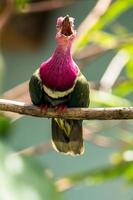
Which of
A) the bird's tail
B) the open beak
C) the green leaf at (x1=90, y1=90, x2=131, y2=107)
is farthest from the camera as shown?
the green leaf at (x1=90, y1=90, x2=131, y2=107)

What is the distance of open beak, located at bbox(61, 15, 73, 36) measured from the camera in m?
0.81

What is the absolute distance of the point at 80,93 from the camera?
918 millimetres

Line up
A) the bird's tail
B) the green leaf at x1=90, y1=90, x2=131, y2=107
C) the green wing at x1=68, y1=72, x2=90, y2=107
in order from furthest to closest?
the green leaf at x1=90, y1=90, x2=131, y2=107 → the bird's tail → the green wing at x1=68, y1=72, x2=90, y2=107

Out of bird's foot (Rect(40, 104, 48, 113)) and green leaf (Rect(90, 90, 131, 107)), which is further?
green leaf (Rect(90, 90, 131, 107))

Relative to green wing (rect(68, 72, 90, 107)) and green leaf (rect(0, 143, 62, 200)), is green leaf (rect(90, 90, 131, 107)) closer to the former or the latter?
green leaf (rect(0, 143, 62, 200))

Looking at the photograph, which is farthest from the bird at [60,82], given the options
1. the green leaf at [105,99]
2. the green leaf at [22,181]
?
the green leaf at [105,99]

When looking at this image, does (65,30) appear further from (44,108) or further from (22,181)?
(22,181)

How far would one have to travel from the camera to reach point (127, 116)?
799mm

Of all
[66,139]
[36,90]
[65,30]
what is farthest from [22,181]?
[65,30]

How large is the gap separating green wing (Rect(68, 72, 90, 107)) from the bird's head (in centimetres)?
8

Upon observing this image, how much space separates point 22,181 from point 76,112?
34cm

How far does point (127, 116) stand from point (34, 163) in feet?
1.56

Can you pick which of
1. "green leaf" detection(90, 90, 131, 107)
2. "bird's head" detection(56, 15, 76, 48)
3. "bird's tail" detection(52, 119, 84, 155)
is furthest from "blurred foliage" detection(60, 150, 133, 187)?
"bird's head" detection(56, 15, 76, 48)

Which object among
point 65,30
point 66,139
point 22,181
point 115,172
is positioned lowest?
point 115,172
